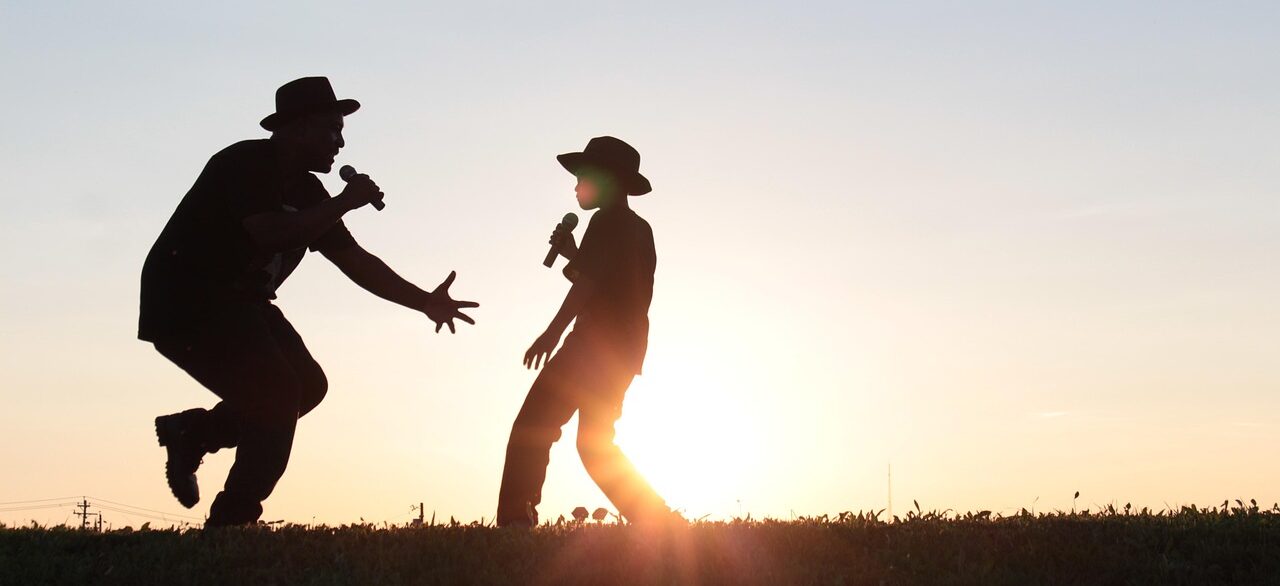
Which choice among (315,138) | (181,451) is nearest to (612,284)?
(315,138)

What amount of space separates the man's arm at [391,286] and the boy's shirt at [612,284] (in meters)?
0.75

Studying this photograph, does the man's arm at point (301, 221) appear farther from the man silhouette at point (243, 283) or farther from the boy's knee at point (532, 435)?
the boy's knee at point (532, 435)

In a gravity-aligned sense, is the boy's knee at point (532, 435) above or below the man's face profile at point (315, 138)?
below

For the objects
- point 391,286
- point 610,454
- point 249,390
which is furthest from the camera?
point 610,454

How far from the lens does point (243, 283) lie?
8312 mm

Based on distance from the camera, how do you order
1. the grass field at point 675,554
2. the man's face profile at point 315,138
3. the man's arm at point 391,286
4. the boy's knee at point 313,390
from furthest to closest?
the man's arm at point 391,286 → the boy's knee at point 313,390 → the man's face profile at point 315,138 → the grass field at point 675,554

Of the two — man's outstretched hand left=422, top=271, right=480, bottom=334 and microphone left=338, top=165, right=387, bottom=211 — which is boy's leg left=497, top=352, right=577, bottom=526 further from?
microphone left=338, top=165, right=387, bottom=211

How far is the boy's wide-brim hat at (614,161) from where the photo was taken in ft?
31.9

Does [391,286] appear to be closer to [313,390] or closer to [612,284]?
[313,390]

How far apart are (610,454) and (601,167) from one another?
1.90 meters

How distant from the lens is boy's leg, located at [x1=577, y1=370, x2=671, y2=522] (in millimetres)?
9195

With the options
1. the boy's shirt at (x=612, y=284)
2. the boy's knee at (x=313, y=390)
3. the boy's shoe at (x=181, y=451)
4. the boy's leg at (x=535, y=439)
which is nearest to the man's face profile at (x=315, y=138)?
the boy's knee at (x=313, y=390)

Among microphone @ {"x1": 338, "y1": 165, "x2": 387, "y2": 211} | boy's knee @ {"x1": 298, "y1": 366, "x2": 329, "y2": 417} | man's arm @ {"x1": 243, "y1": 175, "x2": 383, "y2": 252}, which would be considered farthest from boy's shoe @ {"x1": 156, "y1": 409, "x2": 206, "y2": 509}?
microphone @ {"x1": 338, "y1": 165, "x2": 387, "y2": 211}

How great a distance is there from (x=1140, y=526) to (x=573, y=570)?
3.29 meters
